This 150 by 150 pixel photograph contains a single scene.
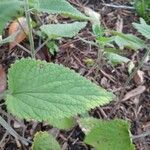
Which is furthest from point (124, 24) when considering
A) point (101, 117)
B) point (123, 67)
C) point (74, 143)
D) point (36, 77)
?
point (36, 77)

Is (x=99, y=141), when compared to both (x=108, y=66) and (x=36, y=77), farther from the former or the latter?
(x=108, y=66)

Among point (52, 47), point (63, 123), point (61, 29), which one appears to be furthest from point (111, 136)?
point (52, 47)

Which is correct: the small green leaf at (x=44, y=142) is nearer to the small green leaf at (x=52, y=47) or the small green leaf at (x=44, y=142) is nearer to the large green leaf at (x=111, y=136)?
the large green leaf at (x=111, y=136)

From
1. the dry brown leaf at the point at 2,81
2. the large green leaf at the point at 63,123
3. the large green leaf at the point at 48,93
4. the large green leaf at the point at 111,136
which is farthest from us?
the dry brown leaf at the point at 2,81

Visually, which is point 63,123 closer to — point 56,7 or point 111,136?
point 111,136

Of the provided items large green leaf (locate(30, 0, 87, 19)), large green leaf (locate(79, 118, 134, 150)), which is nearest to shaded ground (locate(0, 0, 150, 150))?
large green leaf (locate(79, 118, 134, 150))

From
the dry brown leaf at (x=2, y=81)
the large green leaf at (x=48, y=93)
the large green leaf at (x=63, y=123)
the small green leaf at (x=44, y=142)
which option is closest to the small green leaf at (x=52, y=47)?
the dry brown leaf at (x=2, y=81)
